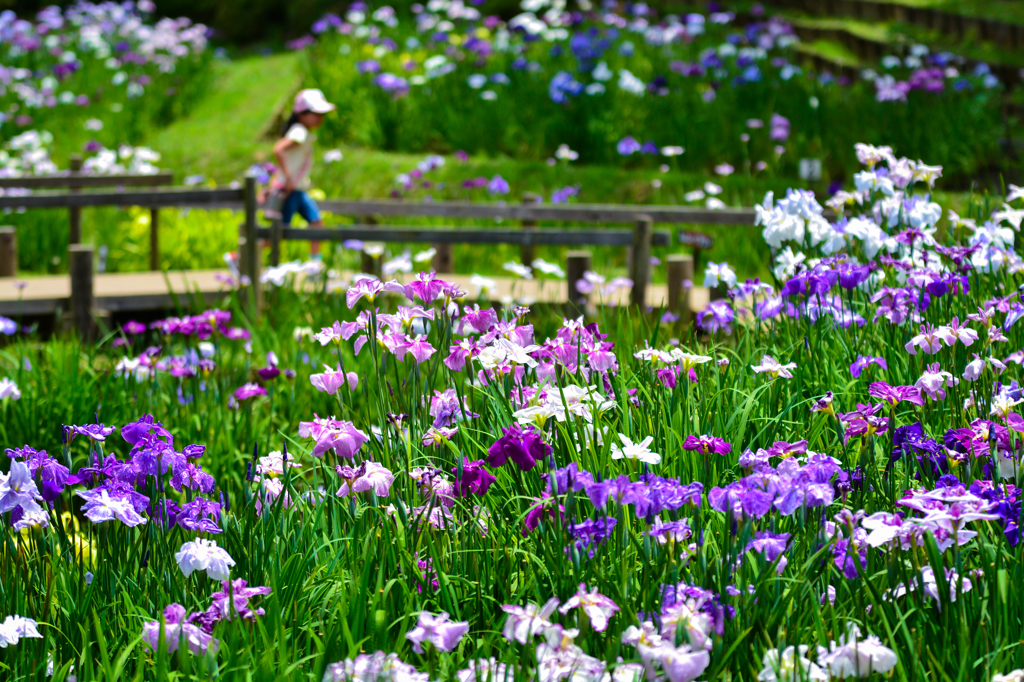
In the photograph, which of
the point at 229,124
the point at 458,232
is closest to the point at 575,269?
the point at 458,232

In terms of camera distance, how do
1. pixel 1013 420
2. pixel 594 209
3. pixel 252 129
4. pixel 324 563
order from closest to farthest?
1. pixel 1013 420
2. pixel 324 563
3. pixel 594 209
4. pixel 252 129

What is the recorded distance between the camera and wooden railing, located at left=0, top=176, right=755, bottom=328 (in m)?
5.61

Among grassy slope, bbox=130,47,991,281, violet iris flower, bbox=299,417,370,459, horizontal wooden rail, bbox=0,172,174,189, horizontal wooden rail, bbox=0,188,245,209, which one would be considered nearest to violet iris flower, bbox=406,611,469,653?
violet iris flower, bbox=299,417,370,459

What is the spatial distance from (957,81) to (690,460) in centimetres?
773

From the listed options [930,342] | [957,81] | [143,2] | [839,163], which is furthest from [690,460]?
[143,2]

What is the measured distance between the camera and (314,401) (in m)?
4.20

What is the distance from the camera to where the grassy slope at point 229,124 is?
11.0 meters

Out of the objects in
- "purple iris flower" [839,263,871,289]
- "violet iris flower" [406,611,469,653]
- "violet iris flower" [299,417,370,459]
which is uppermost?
"purple iris flower" [839,263,871,289]

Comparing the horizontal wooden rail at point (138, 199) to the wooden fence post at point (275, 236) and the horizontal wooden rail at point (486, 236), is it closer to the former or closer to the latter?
the wooden fence post at point (275, 236)

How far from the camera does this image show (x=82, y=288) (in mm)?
5602

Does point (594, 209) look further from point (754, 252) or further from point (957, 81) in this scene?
point (957, 81)

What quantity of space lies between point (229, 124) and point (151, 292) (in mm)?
6661

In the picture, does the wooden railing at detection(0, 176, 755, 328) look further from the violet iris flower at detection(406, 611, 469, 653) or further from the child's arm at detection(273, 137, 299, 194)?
the violet iris flower at detection(406, 611, 469, 653)

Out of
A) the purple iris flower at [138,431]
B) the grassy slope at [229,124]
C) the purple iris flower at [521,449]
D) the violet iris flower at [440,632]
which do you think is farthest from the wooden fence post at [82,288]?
the grassy slope at [229,124]
